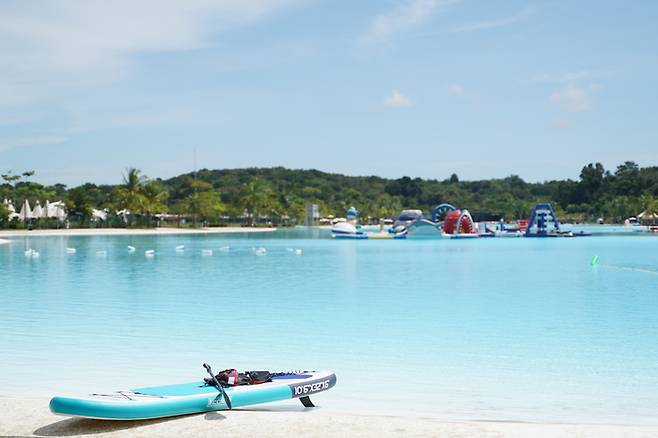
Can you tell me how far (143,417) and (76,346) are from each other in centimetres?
696

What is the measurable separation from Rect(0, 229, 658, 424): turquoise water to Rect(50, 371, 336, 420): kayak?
42.4 inches

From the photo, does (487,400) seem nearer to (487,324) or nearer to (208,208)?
(487,324)

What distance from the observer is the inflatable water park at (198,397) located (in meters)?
6.40

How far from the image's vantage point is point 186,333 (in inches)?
568

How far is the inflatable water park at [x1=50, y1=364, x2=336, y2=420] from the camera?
21.0ft

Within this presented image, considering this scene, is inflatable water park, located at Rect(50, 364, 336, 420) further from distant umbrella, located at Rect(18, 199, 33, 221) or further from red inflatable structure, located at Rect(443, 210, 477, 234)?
distant umbrella, located at Rect(18, 199, 33, 221)

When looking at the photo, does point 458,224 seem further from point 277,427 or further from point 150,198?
point 277,427

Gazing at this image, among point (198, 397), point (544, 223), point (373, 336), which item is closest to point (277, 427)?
point (198, 397)

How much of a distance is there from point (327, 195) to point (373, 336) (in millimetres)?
140681

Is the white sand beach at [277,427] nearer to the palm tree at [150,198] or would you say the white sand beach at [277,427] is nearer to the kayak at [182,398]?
the kayak at [182,398]

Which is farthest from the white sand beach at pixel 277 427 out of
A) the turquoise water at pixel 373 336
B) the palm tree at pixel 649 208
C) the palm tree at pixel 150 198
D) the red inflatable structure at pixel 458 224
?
the palm tree at pixel 649 208

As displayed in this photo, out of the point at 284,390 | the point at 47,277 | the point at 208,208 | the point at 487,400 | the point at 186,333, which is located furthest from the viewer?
the point at 208,208

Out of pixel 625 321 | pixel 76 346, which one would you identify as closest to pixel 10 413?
pixel 76 346

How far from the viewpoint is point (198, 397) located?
22.8 ft
